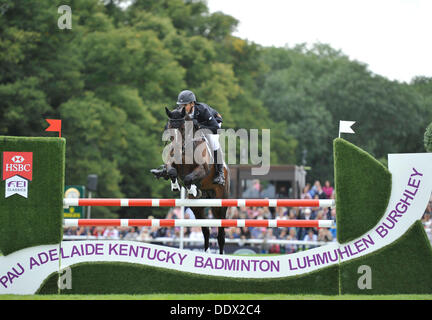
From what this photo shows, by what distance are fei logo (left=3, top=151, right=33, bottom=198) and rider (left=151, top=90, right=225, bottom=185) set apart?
1.89m

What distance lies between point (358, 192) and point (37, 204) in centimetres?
363

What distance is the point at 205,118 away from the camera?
912 cm

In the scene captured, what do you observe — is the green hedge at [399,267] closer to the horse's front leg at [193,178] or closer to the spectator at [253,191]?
the horse's front leg at [193,178]

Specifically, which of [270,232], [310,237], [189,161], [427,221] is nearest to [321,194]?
[310,237]

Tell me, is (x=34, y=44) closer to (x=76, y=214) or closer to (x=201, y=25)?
(x=76, y=214)

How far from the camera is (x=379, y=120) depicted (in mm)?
43094

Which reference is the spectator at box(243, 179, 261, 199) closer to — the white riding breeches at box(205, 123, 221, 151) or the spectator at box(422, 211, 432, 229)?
the spectator at box(422, 211, 432, 229)

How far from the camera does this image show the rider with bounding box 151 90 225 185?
8758 millimetres

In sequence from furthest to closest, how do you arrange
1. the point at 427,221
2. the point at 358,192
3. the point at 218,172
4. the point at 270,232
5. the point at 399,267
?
the point at 270,232
the point at 427,221
the point at 218,172
the point at 358,192
the point at 399,267

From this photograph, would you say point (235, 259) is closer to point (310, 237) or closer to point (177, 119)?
point (177, 119)

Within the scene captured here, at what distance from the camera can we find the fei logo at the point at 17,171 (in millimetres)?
7312

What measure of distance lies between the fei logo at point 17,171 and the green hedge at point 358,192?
3.51m

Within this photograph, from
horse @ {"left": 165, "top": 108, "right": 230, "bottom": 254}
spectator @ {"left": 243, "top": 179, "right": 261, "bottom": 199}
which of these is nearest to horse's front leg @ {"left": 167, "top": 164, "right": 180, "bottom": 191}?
horse @ {"left": 165, "top": 108, "right": 230, "bottom": 254}

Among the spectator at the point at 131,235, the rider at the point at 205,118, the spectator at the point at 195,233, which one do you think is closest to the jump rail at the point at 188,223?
the rider at the point at 205,118
